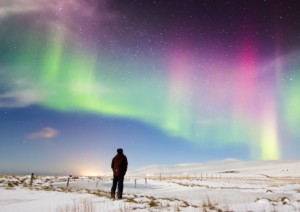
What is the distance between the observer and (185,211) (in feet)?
36.5

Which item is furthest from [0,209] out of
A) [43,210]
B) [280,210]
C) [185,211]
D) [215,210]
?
[280,210]

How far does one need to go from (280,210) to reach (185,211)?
3.40 metres

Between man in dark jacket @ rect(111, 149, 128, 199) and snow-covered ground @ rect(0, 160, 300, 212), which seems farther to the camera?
man in dark jacket @ rect(111, 149, 128, 199)

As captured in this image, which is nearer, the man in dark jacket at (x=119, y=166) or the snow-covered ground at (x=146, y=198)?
the snow-covered ground at (x=146, y=198)

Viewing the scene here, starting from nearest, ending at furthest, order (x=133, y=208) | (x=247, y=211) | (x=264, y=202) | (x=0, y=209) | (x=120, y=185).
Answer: (x=247, y=211)
(x=133, y=208)
(x=0, y=209)
(x=264, y=202)
(x=120, y=185)

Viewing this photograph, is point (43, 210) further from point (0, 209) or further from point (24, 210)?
point (0, 209)

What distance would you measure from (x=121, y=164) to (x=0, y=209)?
5.70m

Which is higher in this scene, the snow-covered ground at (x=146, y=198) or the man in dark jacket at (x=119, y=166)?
the man in dark jacket at (x=119, y=166)

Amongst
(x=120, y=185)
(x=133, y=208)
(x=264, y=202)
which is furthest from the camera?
(x=120, y=185)

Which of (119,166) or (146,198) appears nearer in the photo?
(119,166)

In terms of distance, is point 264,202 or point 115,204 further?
point 264,202

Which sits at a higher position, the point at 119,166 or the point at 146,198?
the point at 119,166

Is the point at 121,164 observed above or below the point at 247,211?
above

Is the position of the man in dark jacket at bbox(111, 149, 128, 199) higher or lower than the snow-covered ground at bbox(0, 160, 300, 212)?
higher
